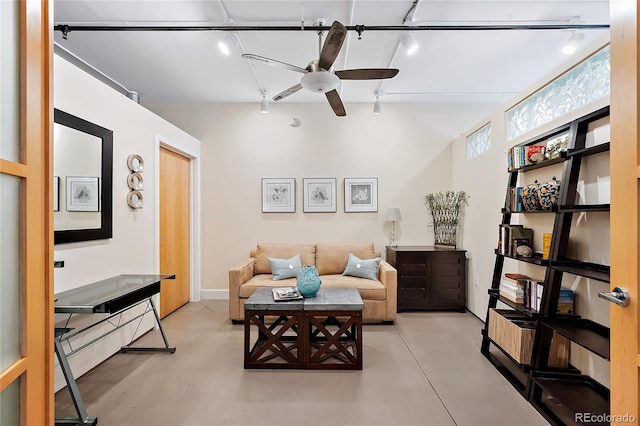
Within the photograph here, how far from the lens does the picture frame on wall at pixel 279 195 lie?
4.91 meters

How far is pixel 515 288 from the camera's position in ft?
8.71

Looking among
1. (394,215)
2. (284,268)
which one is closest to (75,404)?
(284,268)

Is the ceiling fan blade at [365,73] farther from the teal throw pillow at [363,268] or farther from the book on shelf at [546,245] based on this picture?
the teal throw pillow at [363,268]

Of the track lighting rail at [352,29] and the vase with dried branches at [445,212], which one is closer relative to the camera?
the track lighting rail at [352,29]

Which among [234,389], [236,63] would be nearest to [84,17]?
[236,63]

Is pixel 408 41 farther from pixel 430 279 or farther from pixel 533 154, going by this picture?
pixel 430 279

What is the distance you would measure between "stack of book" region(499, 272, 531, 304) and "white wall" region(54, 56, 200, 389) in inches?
143

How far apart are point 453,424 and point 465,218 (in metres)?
2.94

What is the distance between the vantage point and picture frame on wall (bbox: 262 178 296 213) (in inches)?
193

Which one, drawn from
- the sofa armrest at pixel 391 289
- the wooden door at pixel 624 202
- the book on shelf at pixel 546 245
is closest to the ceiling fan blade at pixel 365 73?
the wooden door at pixel 624 202

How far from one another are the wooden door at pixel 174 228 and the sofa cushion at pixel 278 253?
107cm

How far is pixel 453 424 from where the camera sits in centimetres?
200

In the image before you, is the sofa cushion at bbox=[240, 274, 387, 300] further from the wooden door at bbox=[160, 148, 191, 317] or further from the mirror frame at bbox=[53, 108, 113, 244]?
the mirror frame at bbox=[53, 108, 113, 244]

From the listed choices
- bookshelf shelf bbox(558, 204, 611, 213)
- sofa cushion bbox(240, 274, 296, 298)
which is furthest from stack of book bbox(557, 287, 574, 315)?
sofa cushion bbox(240, 274, 296, 298)
